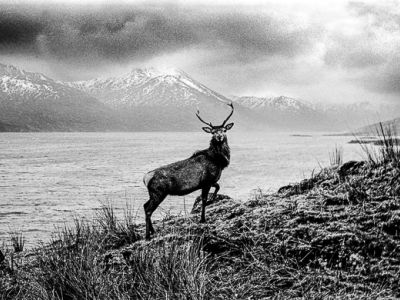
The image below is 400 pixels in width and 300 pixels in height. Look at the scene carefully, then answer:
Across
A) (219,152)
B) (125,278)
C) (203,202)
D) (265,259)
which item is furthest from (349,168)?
(125,278)

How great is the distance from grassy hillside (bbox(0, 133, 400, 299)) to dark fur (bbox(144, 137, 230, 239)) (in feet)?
1.44

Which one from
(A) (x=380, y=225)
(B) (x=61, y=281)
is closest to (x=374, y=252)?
(A) (x=380, y=225)

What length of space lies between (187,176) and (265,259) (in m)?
1.68

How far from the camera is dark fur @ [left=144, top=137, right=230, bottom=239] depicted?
5.50 metres

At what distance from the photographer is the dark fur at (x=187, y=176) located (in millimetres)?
5496

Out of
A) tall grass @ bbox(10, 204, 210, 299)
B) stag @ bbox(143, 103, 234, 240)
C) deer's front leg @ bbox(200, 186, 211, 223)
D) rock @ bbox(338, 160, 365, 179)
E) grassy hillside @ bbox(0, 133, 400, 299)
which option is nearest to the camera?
tall grass @ bbox(10, 204, 210, 299)

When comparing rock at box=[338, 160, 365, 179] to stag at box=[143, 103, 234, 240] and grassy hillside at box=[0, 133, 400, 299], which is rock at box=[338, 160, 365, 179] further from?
stag at box=[143, 103, 234, 240]

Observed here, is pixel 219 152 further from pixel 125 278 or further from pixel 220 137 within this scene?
pixel 125 278

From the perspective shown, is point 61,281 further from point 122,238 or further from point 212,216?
point 212,216

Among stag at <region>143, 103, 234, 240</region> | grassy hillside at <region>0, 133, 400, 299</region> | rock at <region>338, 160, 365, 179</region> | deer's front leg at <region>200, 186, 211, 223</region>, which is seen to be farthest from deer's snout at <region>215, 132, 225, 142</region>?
rock at <region>338, 160, 365, 179</region>

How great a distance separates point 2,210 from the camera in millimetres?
24484

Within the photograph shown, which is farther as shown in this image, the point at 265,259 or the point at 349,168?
the point at 349,168

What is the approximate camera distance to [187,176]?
5.52 metres

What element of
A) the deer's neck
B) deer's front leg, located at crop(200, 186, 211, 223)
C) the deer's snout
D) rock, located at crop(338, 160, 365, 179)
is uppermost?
the deer's snout
